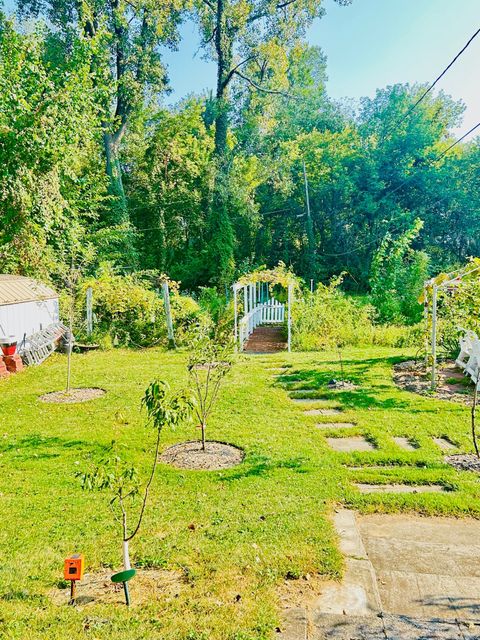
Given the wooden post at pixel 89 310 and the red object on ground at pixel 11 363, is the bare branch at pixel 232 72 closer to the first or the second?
the wooden post at pixel 89 310

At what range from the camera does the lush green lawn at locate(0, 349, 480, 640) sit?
8.84 feet

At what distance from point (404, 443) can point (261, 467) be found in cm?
179

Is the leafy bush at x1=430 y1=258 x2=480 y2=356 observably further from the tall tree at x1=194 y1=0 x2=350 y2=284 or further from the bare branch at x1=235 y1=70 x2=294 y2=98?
the bare branch at x1=235 y1=70 x2=294 y2=98

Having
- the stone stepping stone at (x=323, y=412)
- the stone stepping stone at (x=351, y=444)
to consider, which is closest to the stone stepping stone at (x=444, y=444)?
the stone stepping stone at (x=351, y=444)

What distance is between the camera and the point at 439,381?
27.3 feet

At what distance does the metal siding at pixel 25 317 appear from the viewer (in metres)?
10.4

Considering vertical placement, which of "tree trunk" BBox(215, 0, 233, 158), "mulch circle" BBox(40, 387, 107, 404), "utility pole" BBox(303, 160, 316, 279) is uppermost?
"tree trunk" BBox(215, 0, 233, 158)

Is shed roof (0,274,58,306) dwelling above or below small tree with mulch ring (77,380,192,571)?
above

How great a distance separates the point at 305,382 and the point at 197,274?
12.9 m

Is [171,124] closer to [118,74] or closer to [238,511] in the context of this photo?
[118,74]

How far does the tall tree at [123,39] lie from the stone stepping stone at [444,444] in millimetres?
16325

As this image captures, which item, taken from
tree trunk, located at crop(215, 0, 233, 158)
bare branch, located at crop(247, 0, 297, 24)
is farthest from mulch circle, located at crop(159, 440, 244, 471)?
bare branch, located at crop(247, 0, 297, 24)

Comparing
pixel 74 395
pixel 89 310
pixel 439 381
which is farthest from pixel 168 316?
pixel 439 381

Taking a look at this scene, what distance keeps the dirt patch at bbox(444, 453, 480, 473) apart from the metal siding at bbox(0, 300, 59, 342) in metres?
9.12
